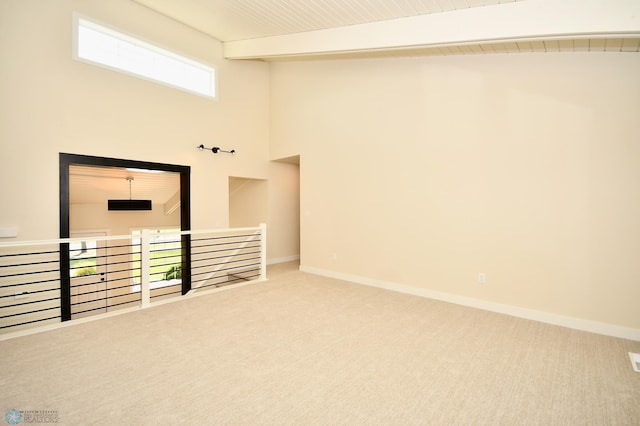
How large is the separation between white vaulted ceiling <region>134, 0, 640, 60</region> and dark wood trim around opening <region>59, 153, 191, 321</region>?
7.32 ft

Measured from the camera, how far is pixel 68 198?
383 cm

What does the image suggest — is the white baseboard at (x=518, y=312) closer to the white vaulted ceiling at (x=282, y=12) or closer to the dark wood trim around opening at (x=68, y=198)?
the dark wood trim around opening at (x=68, y=198)

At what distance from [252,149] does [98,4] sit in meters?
2.96

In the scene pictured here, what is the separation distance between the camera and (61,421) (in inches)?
68.2

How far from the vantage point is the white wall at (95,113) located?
3.47m

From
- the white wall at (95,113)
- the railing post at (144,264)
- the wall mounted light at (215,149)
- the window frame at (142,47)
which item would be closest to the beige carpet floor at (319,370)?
the railing post at (144,264)

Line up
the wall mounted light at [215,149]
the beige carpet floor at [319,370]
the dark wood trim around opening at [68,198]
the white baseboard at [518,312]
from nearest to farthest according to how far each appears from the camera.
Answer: the beige carpet floor at [319,370]
the white baseboard at [518,312]
the dark wood trim around opening at [68,198]
the wall mounted light at [215,149]

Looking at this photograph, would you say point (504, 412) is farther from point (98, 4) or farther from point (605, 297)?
point (98, 4)

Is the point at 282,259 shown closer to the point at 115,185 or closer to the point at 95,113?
the point at 115,185

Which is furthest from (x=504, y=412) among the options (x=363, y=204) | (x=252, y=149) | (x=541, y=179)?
(x=252, y=149)

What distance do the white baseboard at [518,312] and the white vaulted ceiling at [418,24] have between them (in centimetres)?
257

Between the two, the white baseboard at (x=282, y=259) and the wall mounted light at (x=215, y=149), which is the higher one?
the wall mounted light at (x=215, y=149)

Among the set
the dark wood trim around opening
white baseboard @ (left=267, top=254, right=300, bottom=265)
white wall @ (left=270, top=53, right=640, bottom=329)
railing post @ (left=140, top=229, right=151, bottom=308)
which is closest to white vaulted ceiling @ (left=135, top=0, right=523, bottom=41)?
white wall @ (left=270, top=53, right=640, bottom=329)

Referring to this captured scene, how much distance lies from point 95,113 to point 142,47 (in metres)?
1.27
